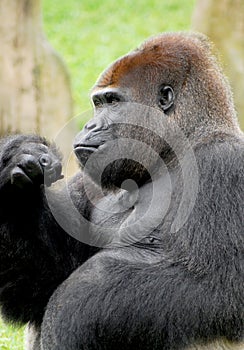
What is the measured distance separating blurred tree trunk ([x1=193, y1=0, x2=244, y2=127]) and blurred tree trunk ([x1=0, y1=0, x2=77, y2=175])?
2.47 m

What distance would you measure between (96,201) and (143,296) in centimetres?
96

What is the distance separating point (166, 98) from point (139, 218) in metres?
0.67

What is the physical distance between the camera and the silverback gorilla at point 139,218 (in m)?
4.06

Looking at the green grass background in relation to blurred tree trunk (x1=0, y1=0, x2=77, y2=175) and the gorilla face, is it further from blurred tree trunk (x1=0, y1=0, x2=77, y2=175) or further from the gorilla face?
the gorilla face

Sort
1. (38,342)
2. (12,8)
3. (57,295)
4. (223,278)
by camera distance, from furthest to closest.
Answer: (12,8)
(38,342)
(57,295)
(223,278)

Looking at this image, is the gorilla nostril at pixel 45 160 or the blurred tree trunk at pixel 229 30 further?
the blurred tree trunk at pixel 229 30

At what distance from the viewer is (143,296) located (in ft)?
13.4

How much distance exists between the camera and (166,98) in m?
4.54

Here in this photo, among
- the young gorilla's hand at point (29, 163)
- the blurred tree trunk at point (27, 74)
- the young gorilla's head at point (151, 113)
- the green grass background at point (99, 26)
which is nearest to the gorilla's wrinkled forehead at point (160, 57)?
the young gorilla's head at point (151, 113)

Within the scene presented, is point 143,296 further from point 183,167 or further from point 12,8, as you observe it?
point 12,8

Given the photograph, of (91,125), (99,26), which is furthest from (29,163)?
(99,26)

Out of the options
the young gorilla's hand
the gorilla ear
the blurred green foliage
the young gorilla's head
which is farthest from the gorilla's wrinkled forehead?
the blurred green foliage

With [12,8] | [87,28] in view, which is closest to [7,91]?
[12,8]

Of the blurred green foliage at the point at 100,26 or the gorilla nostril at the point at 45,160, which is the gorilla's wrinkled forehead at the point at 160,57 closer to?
the gorilla nostril at the point at 45,160
